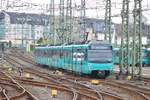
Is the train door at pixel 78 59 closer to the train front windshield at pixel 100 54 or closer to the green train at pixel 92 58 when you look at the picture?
the green train at pixel 92 58

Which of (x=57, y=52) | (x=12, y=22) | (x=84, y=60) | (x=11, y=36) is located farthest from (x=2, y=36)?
(x=84, y=60)

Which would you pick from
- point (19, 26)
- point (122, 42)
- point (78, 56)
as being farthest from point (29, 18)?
point (122, 42)

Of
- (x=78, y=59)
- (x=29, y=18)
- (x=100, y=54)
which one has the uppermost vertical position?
(x=29, y=18)

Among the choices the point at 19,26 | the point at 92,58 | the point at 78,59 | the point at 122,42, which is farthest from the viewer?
the point at 19,26

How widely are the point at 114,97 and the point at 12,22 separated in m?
111

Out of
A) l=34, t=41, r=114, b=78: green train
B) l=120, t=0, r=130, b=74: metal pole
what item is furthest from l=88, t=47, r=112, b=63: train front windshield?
l=120, t=0, r=130, b=74: metal pole

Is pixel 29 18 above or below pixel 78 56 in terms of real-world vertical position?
above

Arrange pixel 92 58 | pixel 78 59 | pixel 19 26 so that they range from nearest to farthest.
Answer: pixel 92 58, pixel 78 59, pixel 19 26

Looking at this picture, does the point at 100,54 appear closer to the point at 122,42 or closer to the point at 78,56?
the point at 122,42

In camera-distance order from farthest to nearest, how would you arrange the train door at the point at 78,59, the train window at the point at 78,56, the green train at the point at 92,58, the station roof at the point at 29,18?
the station roof at the point at 29,18
the train door at the point at 78,59
the train window at the point at 78,56
the green train at the point at 92,58

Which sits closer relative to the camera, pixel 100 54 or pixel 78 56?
pixel 100 54

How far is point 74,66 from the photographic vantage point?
35406mm

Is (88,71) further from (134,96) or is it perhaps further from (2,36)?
(2,36)

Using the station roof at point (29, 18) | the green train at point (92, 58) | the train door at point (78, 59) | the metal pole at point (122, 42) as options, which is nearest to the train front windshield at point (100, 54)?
the green train at point (92, 58)
